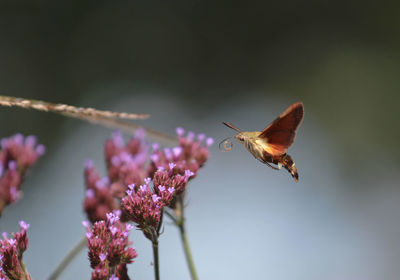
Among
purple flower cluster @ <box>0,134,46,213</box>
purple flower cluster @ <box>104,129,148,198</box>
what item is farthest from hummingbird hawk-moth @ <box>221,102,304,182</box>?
purple flower cluster @ <box>0,134,46,213</box>

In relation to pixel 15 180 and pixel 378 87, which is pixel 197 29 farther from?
pixel 15 180

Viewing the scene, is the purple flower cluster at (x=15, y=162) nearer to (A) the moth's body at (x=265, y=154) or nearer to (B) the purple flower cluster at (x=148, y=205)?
(B) the purple flower cluster at (x=148, y=205)

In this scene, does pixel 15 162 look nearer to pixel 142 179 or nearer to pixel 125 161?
pixel 125 161

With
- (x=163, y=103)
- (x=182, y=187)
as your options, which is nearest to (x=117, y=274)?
(x=182, y=187)

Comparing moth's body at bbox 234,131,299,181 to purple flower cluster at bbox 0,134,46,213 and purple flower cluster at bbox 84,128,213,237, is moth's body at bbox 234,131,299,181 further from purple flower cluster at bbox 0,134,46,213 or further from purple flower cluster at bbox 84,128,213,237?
purple flower cluster at bbox 0,134,46,213

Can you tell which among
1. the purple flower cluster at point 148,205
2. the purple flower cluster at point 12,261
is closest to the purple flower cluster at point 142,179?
the purple flower cluster at point 148,205
